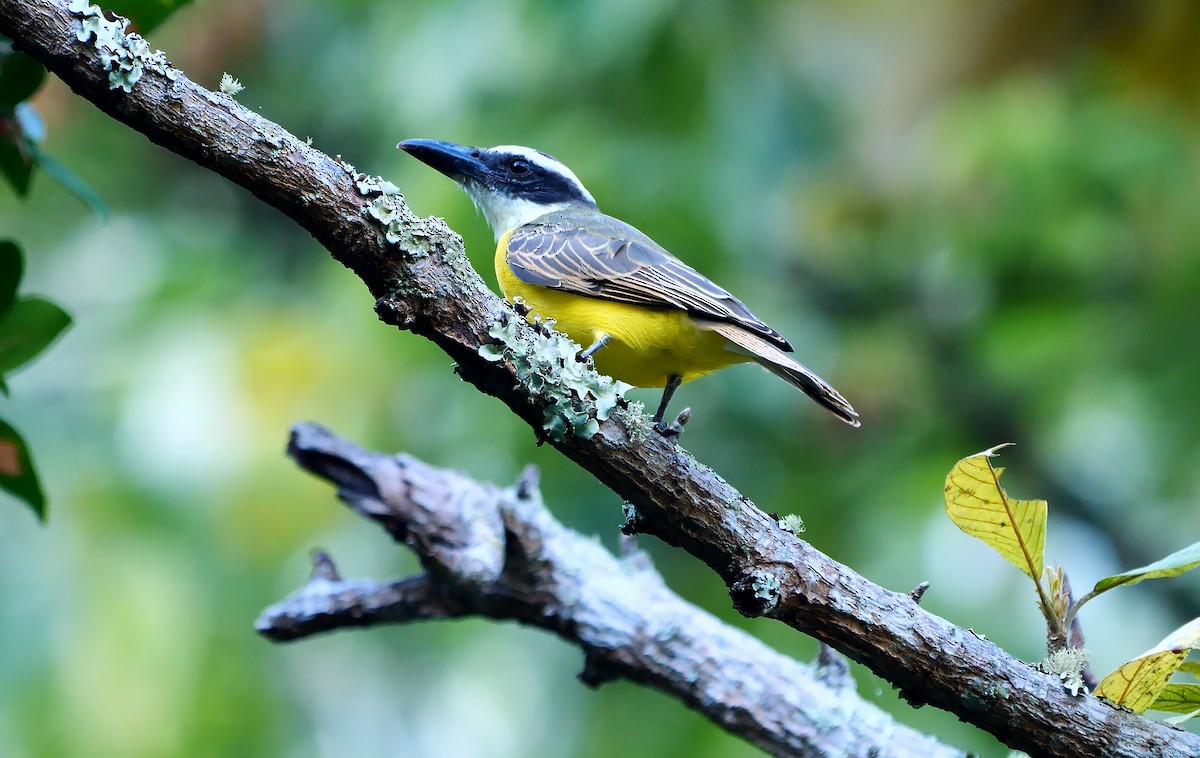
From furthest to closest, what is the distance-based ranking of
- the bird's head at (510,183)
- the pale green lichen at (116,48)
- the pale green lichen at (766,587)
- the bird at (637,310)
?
1. the bird's head at (510,183)
2. the bird at (637,310)
3. the pale green lichen at (766,587)
4. the pale green lichen at (116,48)

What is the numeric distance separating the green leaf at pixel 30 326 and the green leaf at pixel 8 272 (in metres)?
0.02

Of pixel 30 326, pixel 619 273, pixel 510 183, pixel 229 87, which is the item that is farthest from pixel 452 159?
pixel 229 87

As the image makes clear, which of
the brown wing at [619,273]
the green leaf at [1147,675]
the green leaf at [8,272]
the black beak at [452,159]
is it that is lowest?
the green leaf at [8,272]

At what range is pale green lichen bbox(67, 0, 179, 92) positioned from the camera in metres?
1.67

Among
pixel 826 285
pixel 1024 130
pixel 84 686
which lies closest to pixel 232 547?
pixel 84 686

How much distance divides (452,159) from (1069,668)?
2455 millimetres

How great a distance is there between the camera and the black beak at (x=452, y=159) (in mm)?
3502

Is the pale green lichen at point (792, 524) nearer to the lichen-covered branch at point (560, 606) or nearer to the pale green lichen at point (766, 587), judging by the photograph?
the pale green lichen at point (766, 587)

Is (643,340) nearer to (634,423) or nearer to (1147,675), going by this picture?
(634,423)

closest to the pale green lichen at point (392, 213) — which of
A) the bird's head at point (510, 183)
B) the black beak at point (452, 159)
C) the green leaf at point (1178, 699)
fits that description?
the green leaf at point (1178, 699)

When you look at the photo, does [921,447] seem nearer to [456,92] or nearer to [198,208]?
[456,92]

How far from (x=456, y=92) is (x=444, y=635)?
3.25 metres

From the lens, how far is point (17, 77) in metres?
2.28

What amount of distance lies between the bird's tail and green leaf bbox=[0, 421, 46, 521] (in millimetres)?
1517
